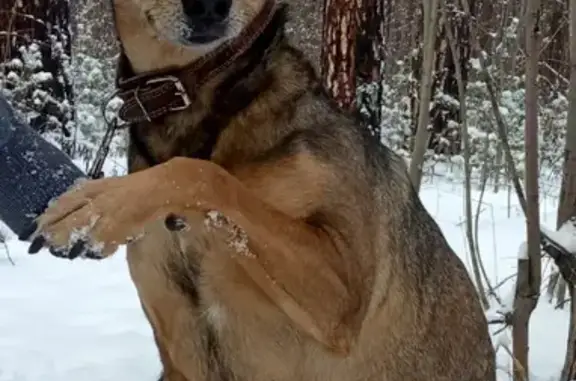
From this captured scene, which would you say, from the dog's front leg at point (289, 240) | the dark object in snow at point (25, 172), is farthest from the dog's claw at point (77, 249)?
the dark object in snow at point (25, 172)

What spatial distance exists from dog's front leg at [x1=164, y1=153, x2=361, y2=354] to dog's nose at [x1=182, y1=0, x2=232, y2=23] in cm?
42

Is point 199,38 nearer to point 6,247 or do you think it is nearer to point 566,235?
point 566,235

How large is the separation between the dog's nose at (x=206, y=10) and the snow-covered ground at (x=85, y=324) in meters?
2.04

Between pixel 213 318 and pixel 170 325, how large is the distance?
0.60 ft

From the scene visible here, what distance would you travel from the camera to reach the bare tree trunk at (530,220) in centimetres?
370

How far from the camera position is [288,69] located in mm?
2875

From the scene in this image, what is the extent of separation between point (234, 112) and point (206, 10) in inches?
12.0

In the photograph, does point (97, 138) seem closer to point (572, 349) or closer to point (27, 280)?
point (27, 280)

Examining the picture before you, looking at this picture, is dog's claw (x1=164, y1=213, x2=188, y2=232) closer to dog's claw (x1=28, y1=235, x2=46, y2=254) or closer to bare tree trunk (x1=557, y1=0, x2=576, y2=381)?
dog's claw (x1=28, y1=235, x2=46, y2=254)

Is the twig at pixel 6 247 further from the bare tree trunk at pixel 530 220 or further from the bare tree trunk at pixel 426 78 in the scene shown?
the bare tree trunk at pixel 530 220

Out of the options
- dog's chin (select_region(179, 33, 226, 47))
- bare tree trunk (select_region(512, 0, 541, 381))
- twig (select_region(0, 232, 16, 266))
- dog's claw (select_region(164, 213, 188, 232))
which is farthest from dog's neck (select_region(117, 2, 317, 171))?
twig (select_region(0, 232, 16, 266))

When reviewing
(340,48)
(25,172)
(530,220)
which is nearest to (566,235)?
(530,220)

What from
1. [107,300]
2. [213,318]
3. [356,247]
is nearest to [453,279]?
[356,247]

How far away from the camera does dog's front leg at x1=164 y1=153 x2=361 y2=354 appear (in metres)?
2.41
